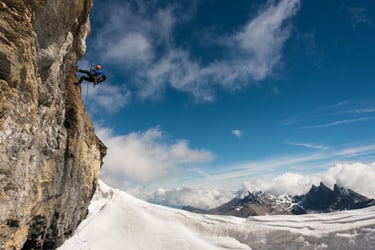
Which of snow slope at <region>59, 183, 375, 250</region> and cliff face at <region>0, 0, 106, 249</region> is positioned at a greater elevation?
cliff face at <region>0, 0, 106, 249</region>

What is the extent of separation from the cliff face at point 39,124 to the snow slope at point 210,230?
698cm

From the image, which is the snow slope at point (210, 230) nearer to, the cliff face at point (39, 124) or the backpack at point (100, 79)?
the cliff face at point (39, 124)

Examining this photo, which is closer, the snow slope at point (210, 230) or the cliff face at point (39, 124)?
the cliff face at point (39, 124)

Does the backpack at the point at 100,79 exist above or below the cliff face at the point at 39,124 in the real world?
above

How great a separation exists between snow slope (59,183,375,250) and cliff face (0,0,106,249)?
22.9ft

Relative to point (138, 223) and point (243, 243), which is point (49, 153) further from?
point (243, 243)

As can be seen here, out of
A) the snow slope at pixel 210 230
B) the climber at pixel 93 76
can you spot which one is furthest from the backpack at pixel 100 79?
the snow slope at pixel 210 230

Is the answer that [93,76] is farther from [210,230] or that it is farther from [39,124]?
[210,230]

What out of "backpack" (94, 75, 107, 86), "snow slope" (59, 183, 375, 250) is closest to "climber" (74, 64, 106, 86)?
"backpack" (94, 75, 107, 86)

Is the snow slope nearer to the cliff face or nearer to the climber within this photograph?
the cliff face

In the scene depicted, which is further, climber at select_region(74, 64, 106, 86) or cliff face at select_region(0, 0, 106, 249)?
climber at select_region(74, 64, 106, 86)

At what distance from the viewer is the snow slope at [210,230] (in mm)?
28903

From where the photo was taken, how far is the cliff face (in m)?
12.9

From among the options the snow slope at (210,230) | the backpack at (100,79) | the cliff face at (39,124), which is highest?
the backpack at (100,79)
